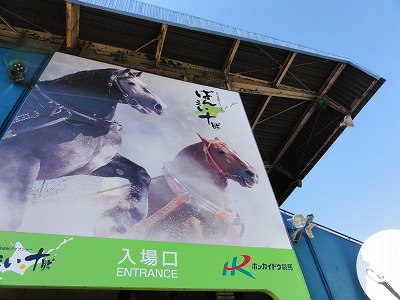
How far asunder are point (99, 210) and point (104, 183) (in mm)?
597

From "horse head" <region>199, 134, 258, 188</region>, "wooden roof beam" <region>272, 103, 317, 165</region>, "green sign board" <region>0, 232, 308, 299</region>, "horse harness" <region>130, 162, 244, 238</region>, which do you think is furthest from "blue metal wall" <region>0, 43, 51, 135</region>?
"wooden roof beam" <region>272, 103, 317, 165</region>

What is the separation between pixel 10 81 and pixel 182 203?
14.6 feet

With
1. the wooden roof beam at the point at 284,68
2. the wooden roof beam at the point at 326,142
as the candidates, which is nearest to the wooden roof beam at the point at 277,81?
the wooden roof beam at the point at 284,68

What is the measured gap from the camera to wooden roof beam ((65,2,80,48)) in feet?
28.1

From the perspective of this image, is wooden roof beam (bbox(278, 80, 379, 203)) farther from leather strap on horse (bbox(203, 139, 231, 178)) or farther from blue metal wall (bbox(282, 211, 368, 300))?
leather strap on horse (bbox(203, 139, 231, 178))

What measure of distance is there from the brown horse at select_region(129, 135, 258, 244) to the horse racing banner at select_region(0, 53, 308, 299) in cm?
2

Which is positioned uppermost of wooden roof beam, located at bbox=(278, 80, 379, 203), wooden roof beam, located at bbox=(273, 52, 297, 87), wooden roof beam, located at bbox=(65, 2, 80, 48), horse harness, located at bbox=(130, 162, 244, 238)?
A: wooden roof beam, located at bbox=(273, 52, 297, 87)

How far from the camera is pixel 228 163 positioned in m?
7.17

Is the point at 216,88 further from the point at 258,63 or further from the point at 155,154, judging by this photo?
the point at 155,154

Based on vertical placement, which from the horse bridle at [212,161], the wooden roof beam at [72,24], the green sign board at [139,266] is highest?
the wooden roof beam at [72,24]

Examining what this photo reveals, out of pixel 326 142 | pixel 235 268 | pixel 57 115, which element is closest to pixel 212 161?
pixel 235 268

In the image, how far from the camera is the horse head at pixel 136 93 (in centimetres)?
765

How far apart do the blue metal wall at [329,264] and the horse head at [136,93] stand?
13.1ft

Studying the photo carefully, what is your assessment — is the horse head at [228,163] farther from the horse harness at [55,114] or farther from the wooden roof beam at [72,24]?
the wooden roof beam at [72,24]
